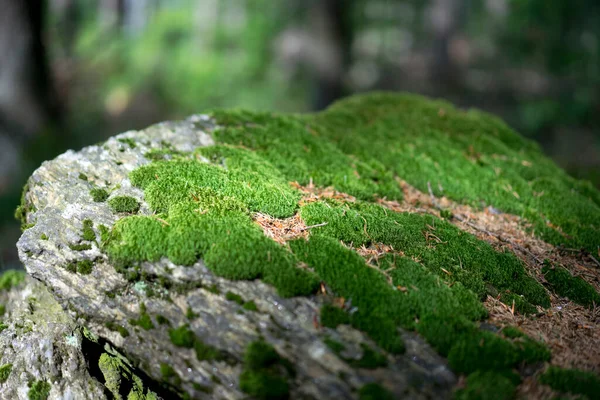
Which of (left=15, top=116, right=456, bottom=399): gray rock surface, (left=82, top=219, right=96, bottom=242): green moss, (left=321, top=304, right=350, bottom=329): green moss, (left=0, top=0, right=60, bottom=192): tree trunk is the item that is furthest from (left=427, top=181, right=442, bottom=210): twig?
(left=0, top=0, right=60, bottom=192): tree trunk

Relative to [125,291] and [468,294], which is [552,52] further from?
[125,291]

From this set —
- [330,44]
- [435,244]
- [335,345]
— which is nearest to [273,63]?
[330,44]

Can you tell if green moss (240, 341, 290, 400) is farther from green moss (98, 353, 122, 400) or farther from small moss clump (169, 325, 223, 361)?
green moss (98, 353, 122, 400)

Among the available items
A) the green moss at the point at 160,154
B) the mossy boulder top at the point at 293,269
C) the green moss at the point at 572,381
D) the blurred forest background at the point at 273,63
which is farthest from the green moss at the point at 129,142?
the green moss at the point at 572,381

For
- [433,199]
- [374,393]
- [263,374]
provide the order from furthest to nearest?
[433,199] < [263,374] < [374,393]

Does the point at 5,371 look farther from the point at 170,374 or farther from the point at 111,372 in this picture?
the point at 170,374
